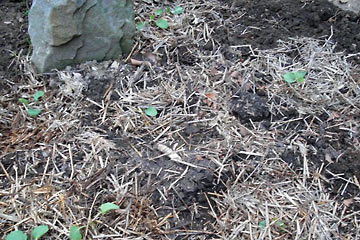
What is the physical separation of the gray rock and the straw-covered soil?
72 mm

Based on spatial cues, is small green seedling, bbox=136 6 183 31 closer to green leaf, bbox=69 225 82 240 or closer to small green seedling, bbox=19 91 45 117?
small green seedling, bbox=19 91 45 117

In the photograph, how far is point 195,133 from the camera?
2209 millimetres

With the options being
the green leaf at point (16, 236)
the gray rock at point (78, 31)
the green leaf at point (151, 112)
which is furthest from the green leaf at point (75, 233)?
the gray rock at point (78, 31)

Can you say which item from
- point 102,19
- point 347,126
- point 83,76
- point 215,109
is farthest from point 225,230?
point 102,19

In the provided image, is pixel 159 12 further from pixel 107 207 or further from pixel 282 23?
pixel 107 207

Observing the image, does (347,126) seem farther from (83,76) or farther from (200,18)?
(83,76)

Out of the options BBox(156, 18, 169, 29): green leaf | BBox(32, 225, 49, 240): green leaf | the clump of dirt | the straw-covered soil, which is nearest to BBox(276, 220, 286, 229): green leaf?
the straw-covered soil

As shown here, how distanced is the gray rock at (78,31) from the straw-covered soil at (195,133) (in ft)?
0.24

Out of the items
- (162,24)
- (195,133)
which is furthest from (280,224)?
(162,24)

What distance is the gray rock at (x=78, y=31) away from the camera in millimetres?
2373

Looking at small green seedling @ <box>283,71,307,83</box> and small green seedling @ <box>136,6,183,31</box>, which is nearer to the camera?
small green seedling @ <box>283,71,307,83</box>

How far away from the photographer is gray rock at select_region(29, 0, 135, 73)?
93.4 inches

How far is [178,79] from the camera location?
251 cm

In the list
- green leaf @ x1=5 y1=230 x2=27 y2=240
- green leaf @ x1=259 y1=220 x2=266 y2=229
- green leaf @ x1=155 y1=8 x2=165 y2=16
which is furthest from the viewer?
green leaf @ x1=155 y1=8 x2=165 y2=16
